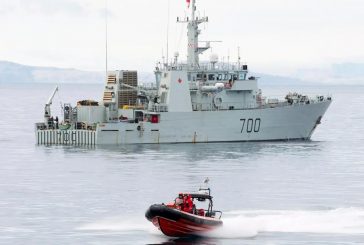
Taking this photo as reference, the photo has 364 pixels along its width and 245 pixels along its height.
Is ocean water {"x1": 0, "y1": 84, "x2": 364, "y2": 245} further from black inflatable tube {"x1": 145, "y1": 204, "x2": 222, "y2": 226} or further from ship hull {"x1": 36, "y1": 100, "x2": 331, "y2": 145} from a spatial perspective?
ship hull {"x1": 36, "y1": 100, "x2": 331, "y2": 145}

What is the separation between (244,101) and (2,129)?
38.0 metres

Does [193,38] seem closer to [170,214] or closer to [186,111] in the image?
A: [186,111]

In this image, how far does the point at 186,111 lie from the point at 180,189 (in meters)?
30.4

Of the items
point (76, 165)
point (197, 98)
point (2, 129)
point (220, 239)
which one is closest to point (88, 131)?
point (197, 98)

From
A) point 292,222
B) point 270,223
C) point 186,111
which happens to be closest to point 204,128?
point 186,111

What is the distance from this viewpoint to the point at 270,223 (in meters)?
53.3

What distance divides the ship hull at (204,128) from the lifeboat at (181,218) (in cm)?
4555

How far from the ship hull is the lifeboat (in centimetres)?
4555

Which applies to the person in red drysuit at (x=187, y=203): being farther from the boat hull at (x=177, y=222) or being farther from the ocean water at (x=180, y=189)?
the ocean water at (x=180, y=189)

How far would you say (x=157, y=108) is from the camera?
94.6m

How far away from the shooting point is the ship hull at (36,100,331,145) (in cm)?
9481

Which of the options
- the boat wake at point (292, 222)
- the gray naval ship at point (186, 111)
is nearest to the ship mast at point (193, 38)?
the gray naval ship at point (186, 111)

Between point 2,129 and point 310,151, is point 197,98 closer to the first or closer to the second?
point 310,151

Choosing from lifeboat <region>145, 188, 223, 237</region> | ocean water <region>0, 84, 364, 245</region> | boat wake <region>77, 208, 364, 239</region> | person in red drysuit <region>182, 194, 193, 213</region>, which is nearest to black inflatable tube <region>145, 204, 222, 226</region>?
lifeboat <region>145, 188, 223, 237</region>
